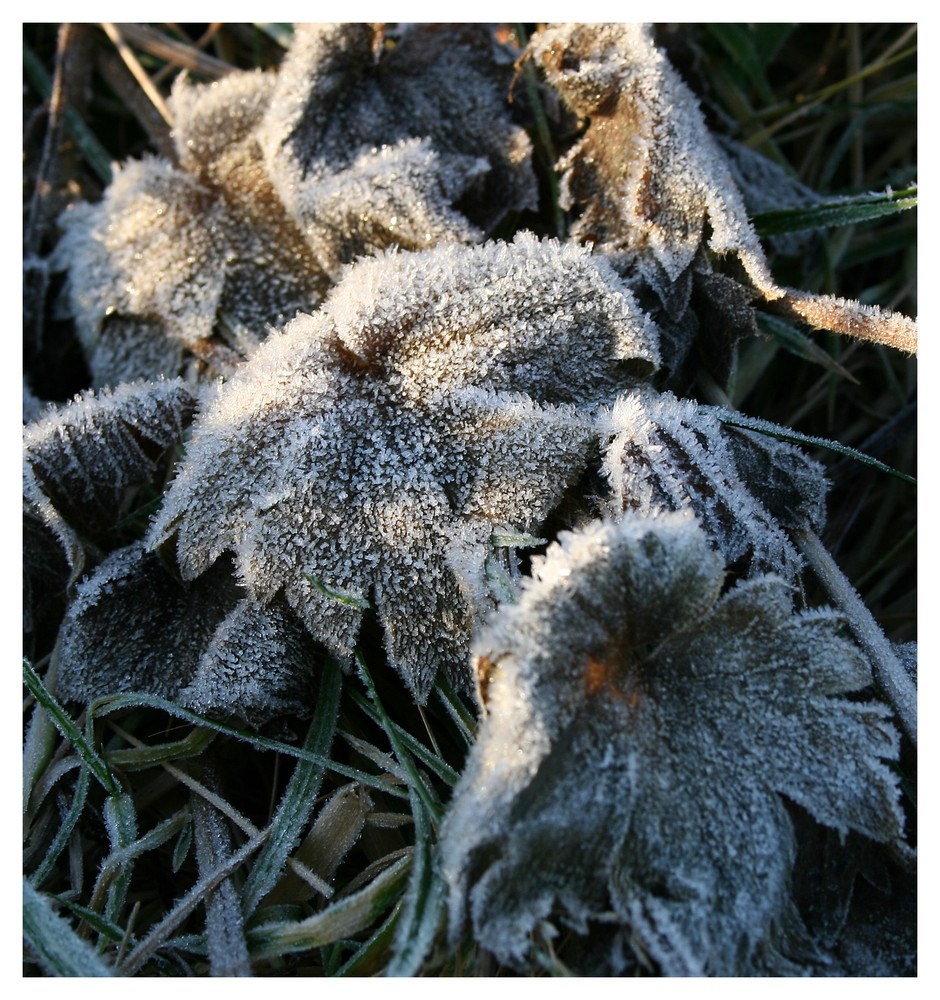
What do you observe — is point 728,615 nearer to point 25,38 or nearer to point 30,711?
point 30,711

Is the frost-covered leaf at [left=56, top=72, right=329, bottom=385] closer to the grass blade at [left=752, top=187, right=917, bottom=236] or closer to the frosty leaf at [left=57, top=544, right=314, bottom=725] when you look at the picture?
the frosty leaf at [left=57, top=544, right=314, bottom=725]

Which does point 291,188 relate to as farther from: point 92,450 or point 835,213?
point 835,213

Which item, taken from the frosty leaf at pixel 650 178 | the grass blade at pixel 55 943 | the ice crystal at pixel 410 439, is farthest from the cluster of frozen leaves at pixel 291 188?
the grass blade at pixel 55 943

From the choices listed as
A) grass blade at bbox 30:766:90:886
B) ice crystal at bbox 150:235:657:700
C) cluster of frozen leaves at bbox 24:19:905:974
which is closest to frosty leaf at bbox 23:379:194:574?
cluster of frozen leaves at bbox 24:19:905:974

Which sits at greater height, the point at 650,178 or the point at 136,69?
the point at 136,69

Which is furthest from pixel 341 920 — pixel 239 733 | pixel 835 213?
pixel 835 213

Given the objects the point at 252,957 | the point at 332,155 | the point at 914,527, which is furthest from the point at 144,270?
the point at 914,527

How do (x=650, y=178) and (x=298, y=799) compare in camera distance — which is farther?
(x=650, y=178)
